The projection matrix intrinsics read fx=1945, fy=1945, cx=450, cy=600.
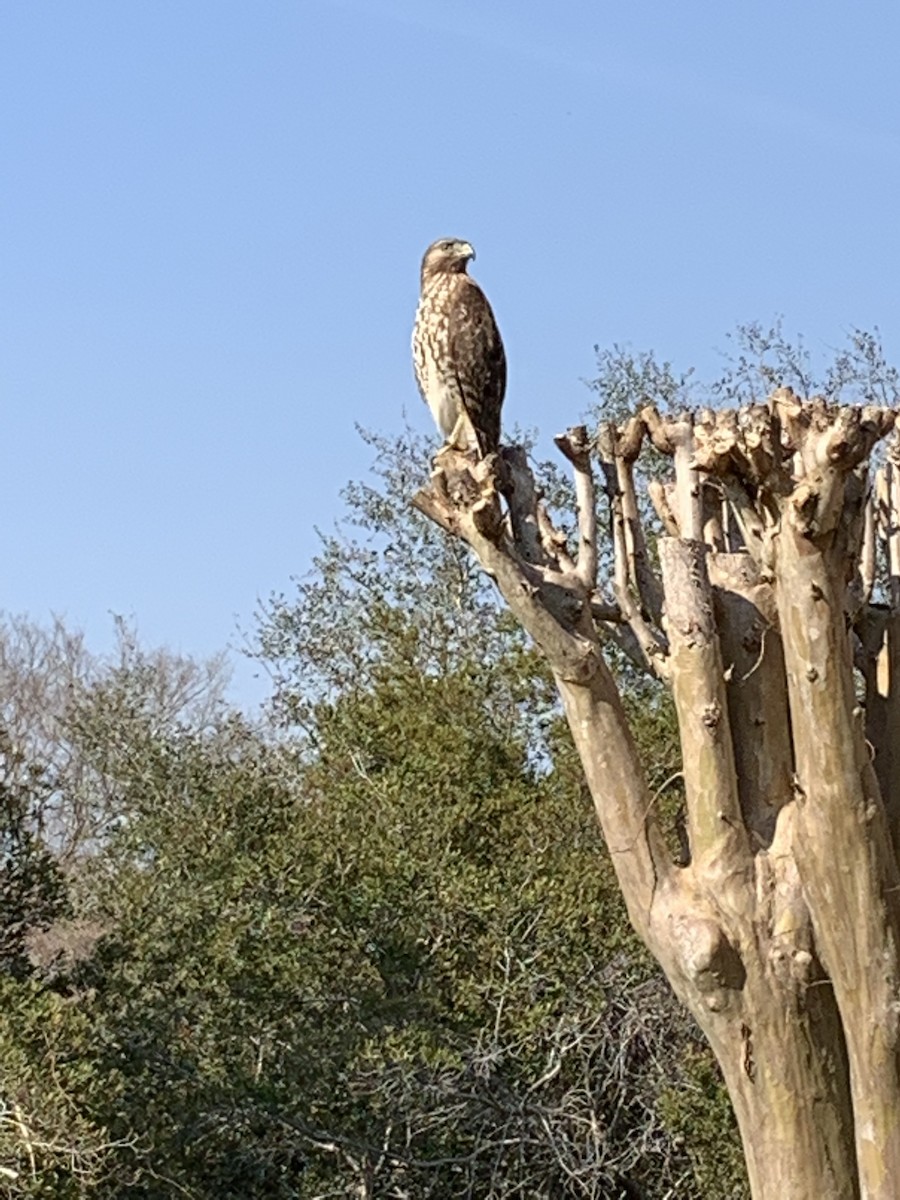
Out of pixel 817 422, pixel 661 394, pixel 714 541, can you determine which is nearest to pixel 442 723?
pixel 661 394

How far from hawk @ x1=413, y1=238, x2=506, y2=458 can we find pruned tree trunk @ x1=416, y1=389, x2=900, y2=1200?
2.19 meters

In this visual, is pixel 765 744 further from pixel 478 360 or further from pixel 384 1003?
pixel 384 1003

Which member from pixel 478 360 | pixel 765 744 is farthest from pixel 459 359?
pixel 765 744

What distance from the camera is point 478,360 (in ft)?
30.4

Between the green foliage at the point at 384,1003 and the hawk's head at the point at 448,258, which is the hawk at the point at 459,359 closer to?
the hawk's head at the point at 448,258

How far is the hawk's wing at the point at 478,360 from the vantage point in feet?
30.1

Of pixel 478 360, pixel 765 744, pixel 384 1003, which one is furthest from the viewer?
pixel 384 1003

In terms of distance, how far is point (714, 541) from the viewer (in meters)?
7.17

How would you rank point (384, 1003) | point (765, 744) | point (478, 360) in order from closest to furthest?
1. point (765, 744)
2. point (478, 360)
3. point (384, 1003)

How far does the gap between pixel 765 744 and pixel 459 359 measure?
128 inches

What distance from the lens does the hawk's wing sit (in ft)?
30.1

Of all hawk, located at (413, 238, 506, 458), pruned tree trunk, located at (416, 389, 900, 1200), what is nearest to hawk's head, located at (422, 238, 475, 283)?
hawk, located at (413, 238, 506, 458)

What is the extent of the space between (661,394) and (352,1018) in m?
7.06

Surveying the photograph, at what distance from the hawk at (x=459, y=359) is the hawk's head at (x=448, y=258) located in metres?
0.05
